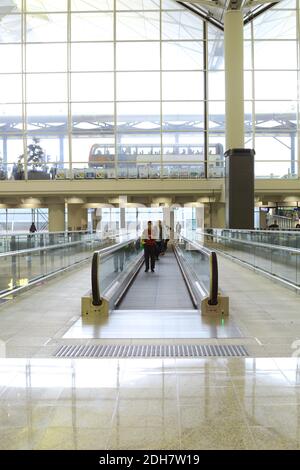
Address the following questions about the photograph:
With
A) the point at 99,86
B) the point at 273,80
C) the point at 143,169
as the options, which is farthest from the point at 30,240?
the point at 273,80

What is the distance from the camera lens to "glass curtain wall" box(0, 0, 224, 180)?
29.9 m

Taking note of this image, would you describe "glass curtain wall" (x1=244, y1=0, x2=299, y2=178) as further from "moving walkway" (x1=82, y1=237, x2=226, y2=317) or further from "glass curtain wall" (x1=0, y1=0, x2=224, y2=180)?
"moving walkway" (x1=82, y1=237, x2=226, y2=317)

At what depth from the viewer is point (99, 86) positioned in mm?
30078

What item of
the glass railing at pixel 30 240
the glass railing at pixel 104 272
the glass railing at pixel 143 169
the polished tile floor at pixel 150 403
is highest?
the glass railing at pixel 143 169

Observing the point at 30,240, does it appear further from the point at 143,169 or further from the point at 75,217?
the point at 75,217

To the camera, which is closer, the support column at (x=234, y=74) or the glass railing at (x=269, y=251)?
the glass railing at (x=269, y=251)

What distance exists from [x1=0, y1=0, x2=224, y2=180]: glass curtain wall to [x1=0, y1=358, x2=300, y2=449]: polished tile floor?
25.4m

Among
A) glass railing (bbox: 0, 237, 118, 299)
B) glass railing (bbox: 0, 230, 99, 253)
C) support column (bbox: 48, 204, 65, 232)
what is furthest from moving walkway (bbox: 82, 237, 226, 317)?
support column (bbox: 48, 204, 65, 232)

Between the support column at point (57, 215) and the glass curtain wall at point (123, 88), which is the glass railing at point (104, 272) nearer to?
the glass curtain wall at point (123, 88)

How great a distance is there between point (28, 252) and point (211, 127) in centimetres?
2246

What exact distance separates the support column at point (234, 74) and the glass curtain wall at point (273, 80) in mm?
4836

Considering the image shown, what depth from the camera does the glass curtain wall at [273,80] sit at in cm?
2980

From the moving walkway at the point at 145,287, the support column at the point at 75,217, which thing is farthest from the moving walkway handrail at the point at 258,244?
the support column at the point at 75,217
